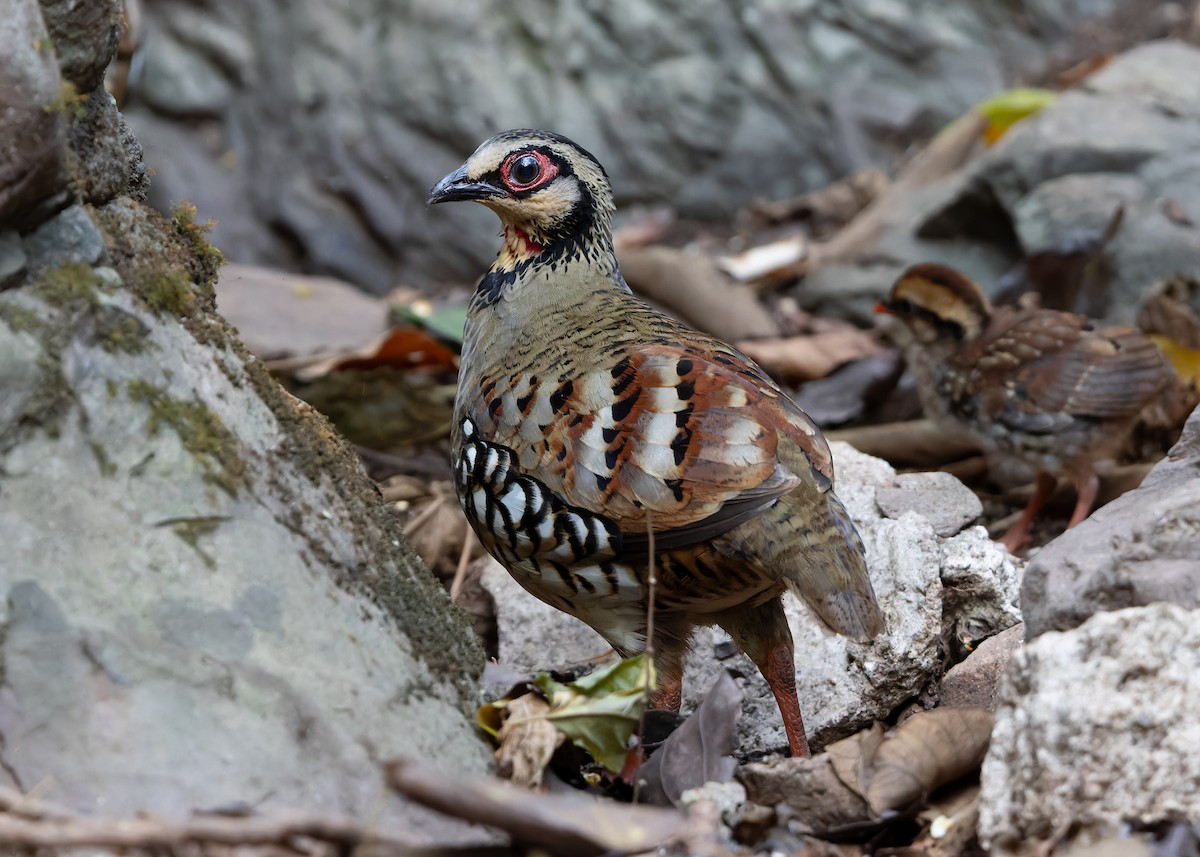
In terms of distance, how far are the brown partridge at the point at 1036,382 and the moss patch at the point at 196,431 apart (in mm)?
3997

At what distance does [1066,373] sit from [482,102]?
5.99 meters

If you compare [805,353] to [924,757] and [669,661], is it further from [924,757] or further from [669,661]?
[924,757]

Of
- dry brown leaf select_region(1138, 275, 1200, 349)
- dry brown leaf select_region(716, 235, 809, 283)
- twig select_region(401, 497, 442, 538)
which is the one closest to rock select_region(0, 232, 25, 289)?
twig select_region(401, 497, 442, 538)

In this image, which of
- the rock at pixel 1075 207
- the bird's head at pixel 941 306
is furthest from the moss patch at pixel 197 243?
the rock at pixel 1075 207

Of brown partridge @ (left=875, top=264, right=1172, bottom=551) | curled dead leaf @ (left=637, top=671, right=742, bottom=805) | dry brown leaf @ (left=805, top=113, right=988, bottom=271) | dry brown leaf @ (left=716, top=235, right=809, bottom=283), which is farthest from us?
dry brown leaf @ (left=716, top=235, right=809, bottom=283)

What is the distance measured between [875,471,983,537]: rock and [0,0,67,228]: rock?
9.48ft

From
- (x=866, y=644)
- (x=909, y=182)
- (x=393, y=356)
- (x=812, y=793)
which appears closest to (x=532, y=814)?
(x=812, y=793)

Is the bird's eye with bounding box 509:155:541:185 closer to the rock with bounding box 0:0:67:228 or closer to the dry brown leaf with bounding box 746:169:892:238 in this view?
the rock with bounding box 0:0:67:228

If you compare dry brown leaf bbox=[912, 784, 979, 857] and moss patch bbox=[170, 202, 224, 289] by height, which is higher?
moss patch bbox=[170, 202, 224, 289]

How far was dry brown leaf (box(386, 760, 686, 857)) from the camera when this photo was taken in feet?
7.46

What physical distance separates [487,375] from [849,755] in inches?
70.0

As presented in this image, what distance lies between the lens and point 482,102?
1088 cm

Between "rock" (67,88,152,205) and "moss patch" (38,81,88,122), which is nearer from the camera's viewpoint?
"moss patch" (38,81,88,122)

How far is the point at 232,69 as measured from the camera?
35.2 ft
